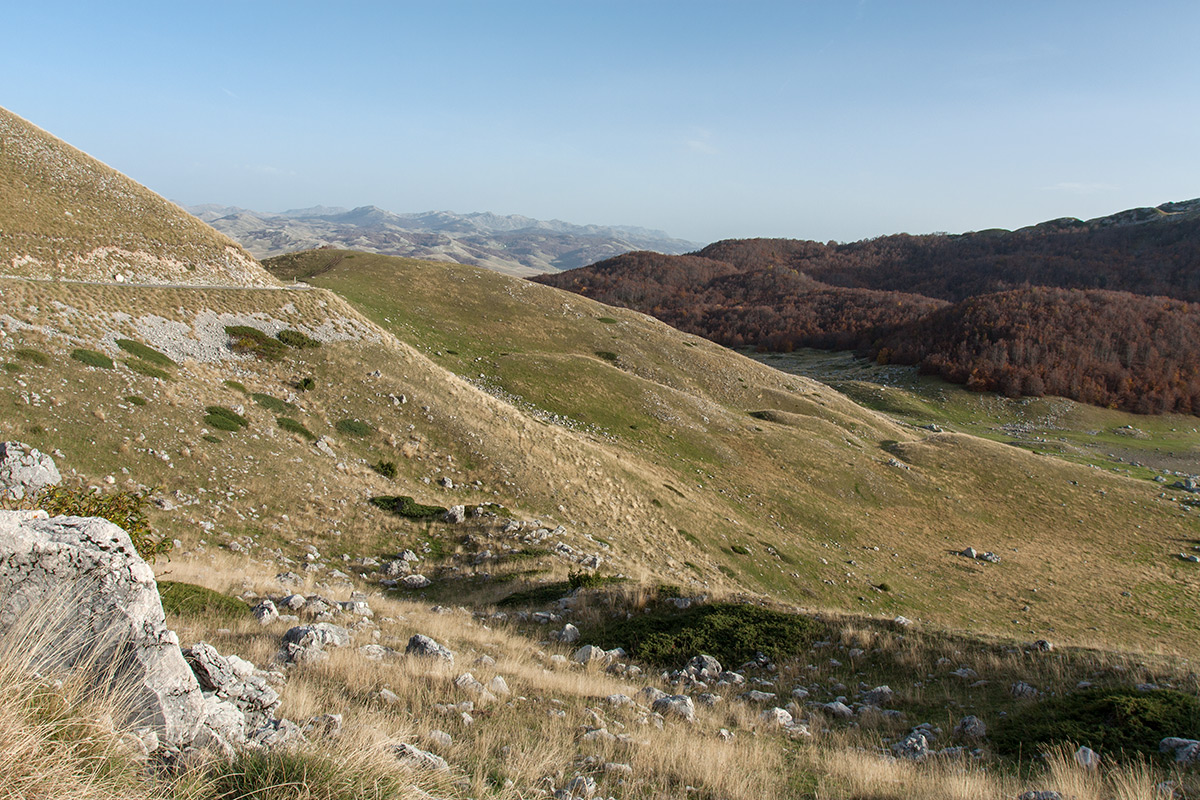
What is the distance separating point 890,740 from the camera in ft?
35.2

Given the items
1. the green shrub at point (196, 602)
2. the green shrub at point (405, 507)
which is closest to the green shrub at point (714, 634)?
the green shrub at point (196, 602)

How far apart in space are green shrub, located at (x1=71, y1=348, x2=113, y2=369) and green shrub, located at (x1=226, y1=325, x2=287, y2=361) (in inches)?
272

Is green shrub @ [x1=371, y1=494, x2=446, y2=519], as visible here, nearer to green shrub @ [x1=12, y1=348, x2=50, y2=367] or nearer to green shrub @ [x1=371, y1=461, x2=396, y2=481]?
green shrub @ [x1=371, y1=461, x2=396, y2=481]

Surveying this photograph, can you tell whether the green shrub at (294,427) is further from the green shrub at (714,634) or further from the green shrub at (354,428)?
the green shrub at (714,634)

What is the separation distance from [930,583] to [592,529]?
2265 centimetres

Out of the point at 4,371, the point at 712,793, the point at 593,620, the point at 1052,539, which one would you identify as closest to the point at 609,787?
the point at 712,793

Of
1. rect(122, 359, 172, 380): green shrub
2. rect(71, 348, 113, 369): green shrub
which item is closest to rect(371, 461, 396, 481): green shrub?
rect(122, 359, 172, 380): green shrub

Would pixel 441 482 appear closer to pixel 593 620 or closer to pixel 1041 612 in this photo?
pixel 593 620

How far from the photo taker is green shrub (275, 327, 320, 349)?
118 feet

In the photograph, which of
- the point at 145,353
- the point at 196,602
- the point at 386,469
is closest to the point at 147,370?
the point at 145,353

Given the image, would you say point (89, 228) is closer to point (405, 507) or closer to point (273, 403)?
point (273, 403)

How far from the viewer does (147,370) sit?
27422mm

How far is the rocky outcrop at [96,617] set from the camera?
5.71m

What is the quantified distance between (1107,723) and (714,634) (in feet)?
26.3
